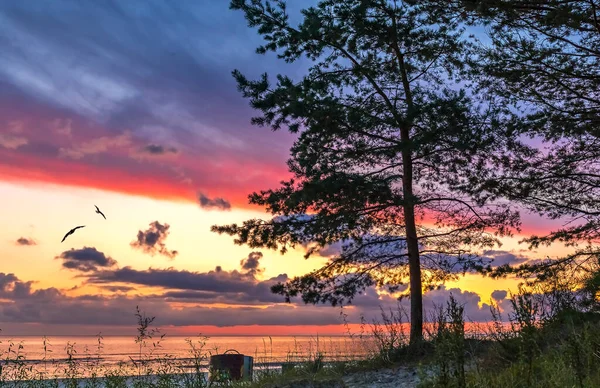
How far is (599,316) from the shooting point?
1197 centimetres

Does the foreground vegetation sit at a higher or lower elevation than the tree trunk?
lower

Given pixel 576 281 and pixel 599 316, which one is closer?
pixel 599 316

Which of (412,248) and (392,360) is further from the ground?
(412,248)

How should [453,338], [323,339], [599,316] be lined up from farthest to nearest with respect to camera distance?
1. [323,339]
2. [599,316]
3. [453,338]

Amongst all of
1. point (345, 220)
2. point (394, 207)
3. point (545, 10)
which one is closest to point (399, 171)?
point (394, 207)

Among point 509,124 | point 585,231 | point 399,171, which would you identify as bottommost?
point 585,231

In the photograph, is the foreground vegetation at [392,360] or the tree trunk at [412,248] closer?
the foreground vegetation at [392,360]

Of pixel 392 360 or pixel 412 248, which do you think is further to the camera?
pixel 412 248

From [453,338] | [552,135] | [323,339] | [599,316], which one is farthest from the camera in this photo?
[552,135]

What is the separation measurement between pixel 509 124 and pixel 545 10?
118 inches

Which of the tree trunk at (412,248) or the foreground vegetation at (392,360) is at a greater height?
the tree trunk at (412,248)

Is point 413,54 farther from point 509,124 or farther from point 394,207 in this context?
point 394,207

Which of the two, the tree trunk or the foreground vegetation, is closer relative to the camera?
the foreground vegetation

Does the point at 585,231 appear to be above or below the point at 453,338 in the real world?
above
